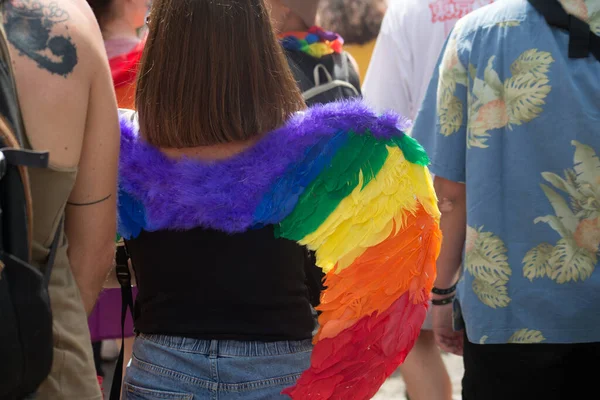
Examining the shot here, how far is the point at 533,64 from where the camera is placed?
2.47 meters

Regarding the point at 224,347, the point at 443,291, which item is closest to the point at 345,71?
the point at 443,291

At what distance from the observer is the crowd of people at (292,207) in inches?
70.0

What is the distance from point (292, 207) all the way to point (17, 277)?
70cm

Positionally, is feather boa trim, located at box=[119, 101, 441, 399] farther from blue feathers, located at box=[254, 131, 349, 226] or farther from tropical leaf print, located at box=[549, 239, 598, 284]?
tropical leaf print, located at box=[549, 239, 598, 284]

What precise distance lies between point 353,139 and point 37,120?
76cm

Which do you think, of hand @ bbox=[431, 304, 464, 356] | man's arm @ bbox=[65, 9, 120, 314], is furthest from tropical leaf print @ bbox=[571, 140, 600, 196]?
man's arm @ bbox=[65, 9, 120, 314]

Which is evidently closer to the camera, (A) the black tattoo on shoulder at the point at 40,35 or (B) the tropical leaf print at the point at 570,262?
(A) the black tattoo on shoulder at the point at 40,35

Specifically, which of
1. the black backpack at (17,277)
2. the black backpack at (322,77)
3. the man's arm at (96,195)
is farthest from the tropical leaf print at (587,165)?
the black backpack at (17,277)

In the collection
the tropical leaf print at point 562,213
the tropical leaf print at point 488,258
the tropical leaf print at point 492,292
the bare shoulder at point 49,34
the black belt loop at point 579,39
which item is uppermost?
the bare shoulder at point 49,34

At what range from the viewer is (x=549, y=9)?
2482 millimetres

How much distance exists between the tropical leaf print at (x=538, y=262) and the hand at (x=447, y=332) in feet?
1.60

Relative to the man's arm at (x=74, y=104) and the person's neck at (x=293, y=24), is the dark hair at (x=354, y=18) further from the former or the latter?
the man's arm at (x=74, y=104)

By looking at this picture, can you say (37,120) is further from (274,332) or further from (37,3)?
(274,332)

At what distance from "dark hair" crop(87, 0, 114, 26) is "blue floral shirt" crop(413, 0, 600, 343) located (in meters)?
1.51
